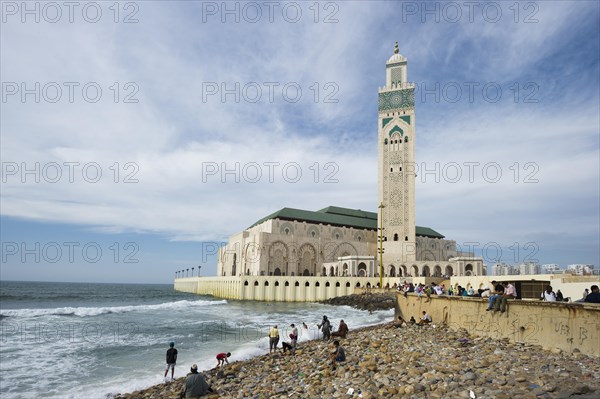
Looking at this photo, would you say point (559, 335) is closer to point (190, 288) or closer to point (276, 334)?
Answer: point (276, 334)

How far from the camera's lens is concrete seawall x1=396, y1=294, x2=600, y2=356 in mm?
11172

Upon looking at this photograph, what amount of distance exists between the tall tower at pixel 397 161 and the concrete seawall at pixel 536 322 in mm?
51156

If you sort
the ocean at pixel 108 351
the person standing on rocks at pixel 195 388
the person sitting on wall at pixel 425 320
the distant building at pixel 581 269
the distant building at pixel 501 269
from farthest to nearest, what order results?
the distant building at pixel 501 269 → the distant building at pixel 581 269 → the person sitting on wall at pixel 425 320 → the ocean at pixel 108 351 → the person standing on rocks at pixel 195 388

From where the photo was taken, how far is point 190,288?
113m

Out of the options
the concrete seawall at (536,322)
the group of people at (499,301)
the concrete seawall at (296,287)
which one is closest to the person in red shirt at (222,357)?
the concrete seawall at (536,322)

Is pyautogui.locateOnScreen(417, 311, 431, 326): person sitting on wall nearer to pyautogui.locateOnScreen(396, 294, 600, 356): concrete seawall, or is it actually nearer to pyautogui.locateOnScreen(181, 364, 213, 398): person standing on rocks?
pyautogui.locateOnScreen(396, 294, 600, 356): concrete seawall

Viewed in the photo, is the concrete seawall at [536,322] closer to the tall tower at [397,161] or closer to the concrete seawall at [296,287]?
the concrete seawall at [296,287]

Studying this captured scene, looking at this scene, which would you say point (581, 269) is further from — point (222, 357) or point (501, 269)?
point (222, 357)

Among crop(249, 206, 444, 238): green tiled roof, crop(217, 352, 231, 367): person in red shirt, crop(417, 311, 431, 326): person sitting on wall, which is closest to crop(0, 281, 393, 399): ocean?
crop(217, 352, 231, 367): person in red shirt

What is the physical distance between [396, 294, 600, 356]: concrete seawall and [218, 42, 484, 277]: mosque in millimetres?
45829

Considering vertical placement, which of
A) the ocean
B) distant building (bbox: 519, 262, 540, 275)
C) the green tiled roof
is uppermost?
the green tiled roof

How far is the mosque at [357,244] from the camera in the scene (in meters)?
59.0

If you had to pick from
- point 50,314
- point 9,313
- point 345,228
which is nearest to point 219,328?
point 50,314

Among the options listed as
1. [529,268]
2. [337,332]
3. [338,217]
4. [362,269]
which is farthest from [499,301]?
[338,217]
